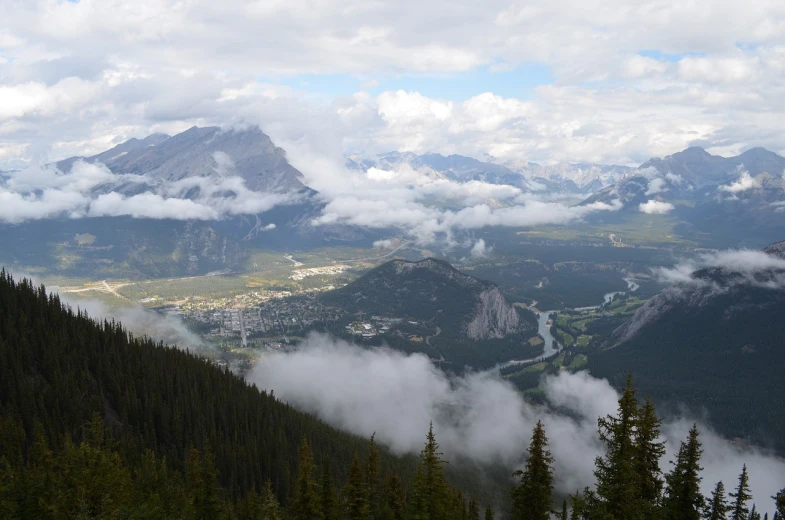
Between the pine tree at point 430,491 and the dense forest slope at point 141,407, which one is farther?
the dense forest slope at point 141,407

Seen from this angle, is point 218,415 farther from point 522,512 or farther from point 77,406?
point 522,512

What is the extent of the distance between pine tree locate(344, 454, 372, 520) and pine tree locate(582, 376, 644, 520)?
20.8 m

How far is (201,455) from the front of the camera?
130375 mm

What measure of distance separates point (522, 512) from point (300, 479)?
73.2 feet

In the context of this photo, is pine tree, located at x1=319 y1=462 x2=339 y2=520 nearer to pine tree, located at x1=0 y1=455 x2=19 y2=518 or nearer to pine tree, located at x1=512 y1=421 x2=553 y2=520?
pine tree, located at x1=512 y1=421 x2=553 y2=520

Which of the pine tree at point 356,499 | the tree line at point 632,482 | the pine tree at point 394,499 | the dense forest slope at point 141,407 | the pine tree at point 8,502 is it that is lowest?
the dense forest slope at point 141,407

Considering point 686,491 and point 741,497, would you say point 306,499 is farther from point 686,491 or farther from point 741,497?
point 741,497

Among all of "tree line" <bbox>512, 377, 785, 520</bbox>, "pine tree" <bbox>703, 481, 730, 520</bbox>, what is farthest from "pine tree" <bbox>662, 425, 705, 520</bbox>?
"pine tree" <bbox>703, 481, 730, 520</bbox>

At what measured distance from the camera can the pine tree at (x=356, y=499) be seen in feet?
175

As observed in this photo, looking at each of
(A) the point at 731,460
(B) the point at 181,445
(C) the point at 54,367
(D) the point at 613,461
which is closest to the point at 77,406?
(C) the point at 54,367

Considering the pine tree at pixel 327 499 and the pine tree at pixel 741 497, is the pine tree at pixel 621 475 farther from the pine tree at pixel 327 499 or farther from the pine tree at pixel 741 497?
the pine tree at pixel 327 499

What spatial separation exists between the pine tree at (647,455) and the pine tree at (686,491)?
444cm

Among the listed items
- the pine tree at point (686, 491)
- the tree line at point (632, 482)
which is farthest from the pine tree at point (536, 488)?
the pine tree at point (686, 491)

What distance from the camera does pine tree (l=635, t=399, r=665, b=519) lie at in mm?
45188
